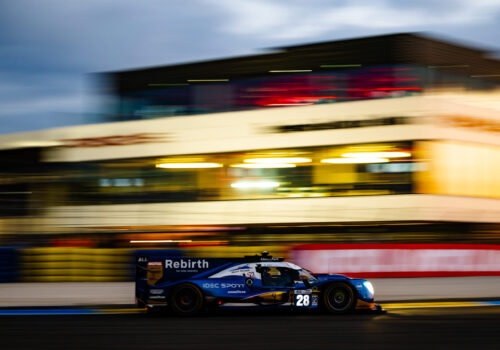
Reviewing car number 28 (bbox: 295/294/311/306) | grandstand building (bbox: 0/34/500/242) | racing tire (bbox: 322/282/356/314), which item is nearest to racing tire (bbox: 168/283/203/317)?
car number 28 (bbox: 295/294/311/306)

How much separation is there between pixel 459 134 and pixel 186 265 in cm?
1959

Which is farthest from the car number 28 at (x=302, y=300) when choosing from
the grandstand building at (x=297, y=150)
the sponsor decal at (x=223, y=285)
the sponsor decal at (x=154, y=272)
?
the grandstand building at (x=297, y=150)

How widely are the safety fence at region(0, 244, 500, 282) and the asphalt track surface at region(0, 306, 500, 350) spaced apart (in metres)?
6.54

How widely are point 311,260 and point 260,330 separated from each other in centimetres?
993

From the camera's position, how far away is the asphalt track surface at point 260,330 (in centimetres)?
961

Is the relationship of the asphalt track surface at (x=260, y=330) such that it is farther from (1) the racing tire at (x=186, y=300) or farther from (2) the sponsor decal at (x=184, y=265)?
(2) the sponsor decal at (x=184, y=265)

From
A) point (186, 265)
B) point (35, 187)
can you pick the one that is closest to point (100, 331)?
point (186, 265)

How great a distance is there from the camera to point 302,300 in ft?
42.8

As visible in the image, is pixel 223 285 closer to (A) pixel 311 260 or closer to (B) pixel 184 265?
(B) pixel 184 265

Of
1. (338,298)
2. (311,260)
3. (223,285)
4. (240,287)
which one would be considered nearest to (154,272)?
(223,285)

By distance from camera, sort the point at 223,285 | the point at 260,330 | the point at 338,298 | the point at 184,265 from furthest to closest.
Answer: the point at 338,298
the point at 184,265
the point at 223,285
the point at 260,330

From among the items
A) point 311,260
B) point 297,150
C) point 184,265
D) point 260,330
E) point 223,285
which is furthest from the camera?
point 297,150

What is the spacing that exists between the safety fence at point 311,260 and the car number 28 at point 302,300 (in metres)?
6.14

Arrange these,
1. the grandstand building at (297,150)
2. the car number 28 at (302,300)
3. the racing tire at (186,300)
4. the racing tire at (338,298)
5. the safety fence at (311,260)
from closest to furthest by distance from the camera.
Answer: the racing tire at (186,300) → the car number 28 at (302,300) → the racing tire at (338,298) → the safety fence at (311,260) → the grandstand building at (297,150)
